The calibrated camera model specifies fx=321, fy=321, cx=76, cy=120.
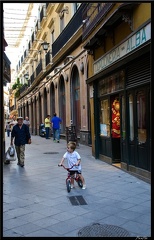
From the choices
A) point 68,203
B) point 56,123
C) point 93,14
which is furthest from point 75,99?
point 68,203

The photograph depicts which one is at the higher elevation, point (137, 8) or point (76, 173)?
point (137, 8)

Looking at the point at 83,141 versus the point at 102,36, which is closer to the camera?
the point at 102,36

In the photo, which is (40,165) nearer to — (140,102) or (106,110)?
(106,110)

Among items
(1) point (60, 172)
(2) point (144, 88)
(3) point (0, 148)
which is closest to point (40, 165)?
(1) point (60, 172)

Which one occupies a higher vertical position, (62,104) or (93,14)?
(93,14)

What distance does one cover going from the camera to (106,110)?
10.8m

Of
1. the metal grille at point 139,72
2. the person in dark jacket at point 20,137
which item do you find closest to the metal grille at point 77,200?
the metal grille at point 139,72

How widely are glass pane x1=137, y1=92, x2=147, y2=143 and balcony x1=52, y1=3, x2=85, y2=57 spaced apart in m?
8.31

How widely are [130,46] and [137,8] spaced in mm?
897

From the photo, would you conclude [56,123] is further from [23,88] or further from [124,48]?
[23,88]

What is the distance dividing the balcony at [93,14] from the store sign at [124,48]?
118 centimetres

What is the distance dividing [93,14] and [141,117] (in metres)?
5.27

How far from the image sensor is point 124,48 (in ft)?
27.2

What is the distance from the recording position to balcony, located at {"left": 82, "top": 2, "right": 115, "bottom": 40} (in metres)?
9.59
